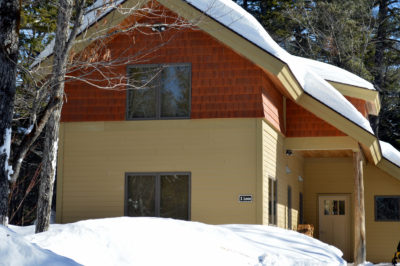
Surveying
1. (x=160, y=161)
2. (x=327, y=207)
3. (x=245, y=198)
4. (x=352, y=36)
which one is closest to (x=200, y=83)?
(x=160, y=161)

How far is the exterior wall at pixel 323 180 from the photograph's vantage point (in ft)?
74.4

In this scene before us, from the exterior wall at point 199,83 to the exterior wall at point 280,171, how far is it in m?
0.71

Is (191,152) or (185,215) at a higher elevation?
(191,152)

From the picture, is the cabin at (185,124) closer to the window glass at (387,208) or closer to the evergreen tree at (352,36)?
the window glass at (387,208)

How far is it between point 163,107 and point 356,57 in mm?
18869

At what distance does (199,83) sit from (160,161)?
220 centimetres

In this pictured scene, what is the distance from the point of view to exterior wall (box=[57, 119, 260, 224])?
15.4 metres

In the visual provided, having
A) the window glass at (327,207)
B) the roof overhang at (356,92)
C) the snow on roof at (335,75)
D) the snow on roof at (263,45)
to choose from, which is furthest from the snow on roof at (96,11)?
the window glass at (327,207)

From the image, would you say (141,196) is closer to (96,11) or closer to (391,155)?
(96,11)

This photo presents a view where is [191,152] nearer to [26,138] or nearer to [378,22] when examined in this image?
[26,138]

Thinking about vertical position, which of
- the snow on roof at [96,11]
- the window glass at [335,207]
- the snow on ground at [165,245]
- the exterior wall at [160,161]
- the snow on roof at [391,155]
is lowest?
the snow on ground at [165,245]

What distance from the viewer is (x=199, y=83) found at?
1588 centimetres

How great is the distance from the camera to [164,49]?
1612 centimetres

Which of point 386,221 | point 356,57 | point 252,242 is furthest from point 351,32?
point 252,242
